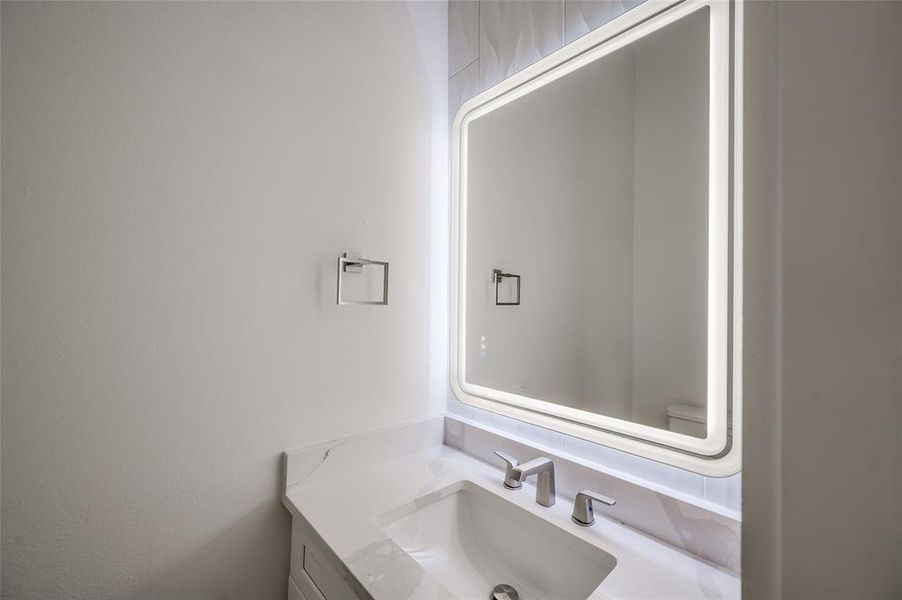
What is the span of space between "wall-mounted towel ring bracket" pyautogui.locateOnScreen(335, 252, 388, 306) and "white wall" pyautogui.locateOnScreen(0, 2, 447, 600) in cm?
3

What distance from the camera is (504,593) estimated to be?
749 mm

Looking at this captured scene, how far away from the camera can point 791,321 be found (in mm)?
197

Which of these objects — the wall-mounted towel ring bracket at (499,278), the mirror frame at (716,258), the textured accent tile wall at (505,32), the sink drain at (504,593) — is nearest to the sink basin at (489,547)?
the sink drain at (504,593)

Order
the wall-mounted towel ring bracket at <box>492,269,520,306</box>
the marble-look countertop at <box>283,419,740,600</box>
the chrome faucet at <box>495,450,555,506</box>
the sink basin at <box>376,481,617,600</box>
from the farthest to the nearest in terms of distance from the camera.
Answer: the wall-mounted towel ring bracket at <box>492,269,520,306</box>, the chrome faucet at <box>495,450,555,506</box>, the sink basin at <box>376,481,617,600</box>, the marble-look countertop at <box>283,419,740,600</box>

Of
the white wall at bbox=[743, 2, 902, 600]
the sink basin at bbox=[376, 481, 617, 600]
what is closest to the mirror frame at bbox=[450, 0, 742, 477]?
the sink basin at bbox=[376, 481, 617, 600]

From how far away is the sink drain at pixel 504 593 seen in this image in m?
0.74

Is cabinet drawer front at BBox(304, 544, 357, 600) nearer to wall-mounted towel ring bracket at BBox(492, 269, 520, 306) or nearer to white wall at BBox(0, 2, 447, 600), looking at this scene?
white wall at BBox(0, 2, 447, 600)

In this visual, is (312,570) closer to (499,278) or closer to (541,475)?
(541,475)

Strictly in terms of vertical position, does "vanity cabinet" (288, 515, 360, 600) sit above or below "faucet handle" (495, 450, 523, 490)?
below

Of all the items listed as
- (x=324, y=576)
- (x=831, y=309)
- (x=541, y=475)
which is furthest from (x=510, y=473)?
(x=831, y=309)

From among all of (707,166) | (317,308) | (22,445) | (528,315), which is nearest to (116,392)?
(22,445)

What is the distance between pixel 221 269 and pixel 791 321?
0.95 metres

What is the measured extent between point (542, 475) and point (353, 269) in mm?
714

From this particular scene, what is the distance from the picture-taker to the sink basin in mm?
717
